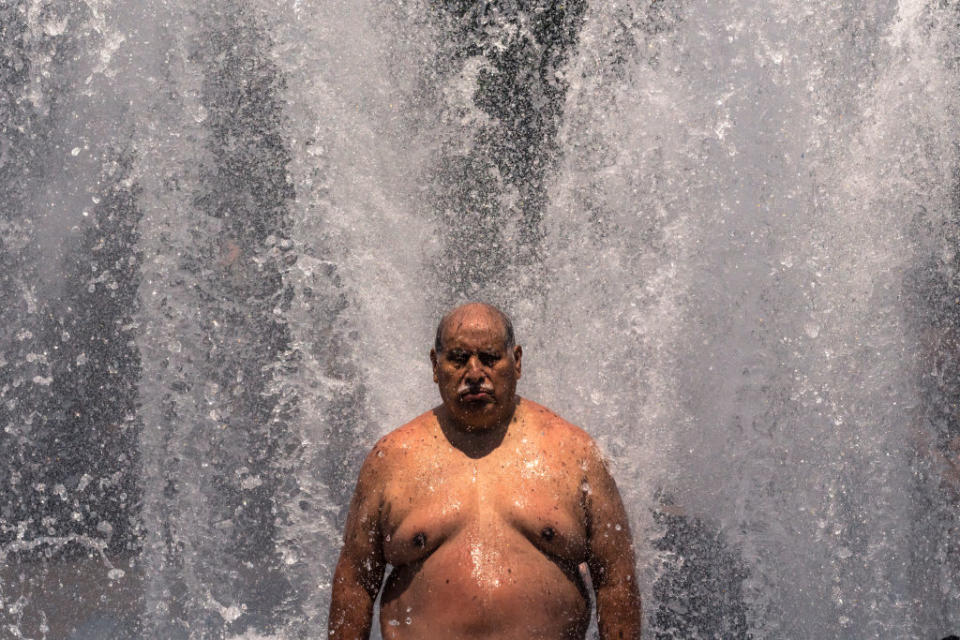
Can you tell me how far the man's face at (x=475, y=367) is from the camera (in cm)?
410

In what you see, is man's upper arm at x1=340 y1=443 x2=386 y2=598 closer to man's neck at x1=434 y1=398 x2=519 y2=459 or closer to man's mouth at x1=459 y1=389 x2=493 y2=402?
man's neck at x1=434 y1=398 x2=519 y2=459

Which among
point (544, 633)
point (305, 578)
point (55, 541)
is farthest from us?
point (55, 541)

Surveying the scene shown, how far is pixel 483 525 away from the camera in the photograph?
4035mm

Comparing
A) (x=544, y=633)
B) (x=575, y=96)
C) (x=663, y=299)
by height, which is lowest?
(x=544, y=633)

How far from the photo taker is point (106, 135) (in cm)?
625

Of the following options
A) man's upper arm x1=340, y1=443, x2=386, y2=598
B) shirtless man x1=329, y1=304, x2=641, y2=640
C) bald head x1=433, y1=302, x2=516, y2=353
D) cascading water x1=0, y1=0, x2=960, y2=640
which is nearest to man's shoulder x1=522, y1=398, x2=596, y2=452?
shirtless man x1=329, y1=304, x2=641, y2=640

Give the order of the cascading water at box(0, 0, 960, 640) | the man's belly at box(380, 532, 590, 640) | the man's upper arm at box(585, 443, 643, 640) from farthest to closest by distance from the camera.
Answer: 1. the cascading water at box(0, 0, 960, 640)
2. the man's upper arm at box(585, 443, 643, 640)
3. the man's belly at box(380, 532, 590, 640)

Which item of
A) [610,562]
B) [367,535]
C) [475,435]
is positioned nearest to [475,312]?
[475,435]

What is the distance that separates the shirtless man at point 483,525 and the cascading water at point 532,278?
1632 mm

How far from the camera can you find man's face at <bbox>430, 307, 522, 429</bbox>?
4102mm

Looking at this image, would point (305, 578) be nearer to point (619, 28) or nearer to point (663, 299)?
point (663, 299)

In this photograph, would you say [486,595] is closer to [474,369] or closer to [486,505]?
[486,505]

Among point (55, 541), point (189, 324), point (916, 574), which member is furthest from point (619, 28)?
point (55, 541)

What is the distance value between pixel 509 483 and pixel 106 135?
323 cm
